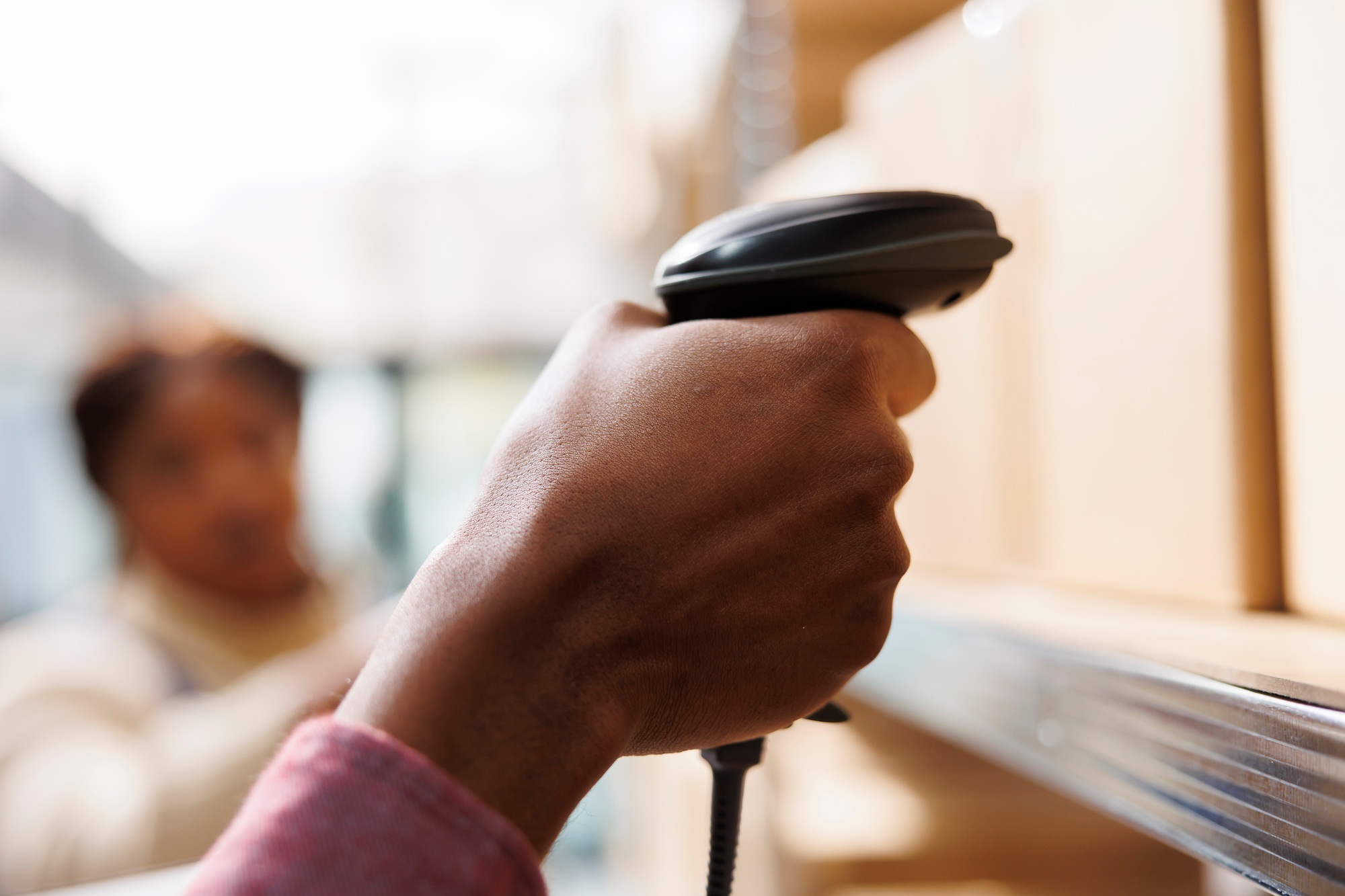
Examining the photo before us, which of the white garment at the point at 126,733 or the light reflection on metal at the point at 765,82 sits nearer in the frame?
the light reflection on metal at the point at 765,82

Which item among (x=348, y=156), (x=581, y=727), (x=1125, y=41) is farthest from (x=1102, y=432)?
(x=348, y=156)

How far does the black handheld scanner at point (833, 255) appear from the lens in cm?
30

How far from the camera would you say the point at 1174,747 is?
0.86 ft

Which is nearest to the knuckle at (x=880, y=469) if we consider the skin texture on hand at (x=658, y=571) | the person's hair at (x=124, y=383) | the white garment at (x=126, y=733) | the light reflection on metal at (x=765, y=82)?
the skin texture on hand at (x=658, y=571)

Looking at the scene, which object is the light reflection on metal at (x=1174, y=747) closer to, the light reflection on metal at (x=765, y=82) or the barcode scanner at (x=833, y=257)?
the barcode scanner at (x=833, y=257)

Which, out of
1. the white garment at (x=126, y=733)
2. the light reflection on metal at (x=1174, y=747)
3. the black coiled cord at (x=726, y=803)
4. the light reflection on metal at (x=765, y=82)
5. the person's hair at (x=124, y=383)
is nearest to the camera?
the light reflection on metal at (x=1174, y=747)

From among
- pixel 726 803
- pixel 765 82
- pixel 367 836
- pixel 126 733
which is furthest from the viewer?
pixel 126 733

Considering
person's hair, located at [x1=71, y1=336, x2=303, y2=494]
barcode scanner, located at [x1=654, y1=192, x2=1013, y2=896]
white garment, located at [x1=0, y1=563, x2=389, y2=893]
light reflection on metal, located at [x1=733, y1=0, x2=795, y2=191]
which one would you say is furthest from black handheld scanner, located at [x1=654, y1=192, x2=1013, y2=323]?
person's hair, located at [x1=71, y1=336, x2=303, y2=494]

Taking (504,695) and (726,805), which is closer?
(504,695)

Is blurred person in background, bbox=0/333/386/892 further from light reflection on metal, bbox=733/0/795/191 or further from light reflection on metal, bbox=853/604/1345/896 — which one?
light reflection on metal, bbox=853/604/1345/896

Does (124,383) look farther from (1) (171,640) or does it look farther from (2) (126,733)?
(2) (126,733)

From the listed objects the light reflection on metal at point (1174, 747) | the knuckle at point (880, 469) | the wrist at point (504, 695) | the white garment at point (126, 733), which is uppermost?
the knuckle at point (880, 469)

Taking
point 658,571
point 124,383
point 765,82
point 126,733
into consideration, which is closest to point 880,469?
point 658,571

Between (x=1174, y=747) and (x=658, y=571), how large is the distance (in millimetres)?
157
